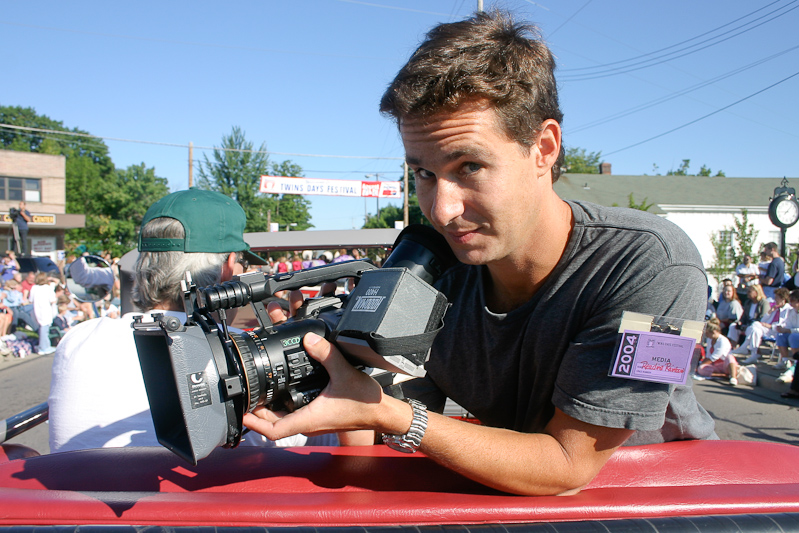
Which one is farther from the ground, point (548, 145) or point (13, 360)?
point (548, 145)

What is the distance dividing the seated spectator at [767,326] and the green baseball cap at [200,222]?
9232mm

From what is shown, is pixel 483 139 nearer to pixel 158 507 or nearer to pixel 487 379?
pixel 487 379

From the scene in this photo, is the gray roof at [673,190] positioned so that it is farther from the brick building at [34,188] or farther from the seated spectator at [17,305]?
the brick building at [34,188]

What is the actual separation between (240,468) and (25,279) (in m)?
15.6

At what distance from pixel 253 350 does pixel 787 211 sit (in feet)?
42.7

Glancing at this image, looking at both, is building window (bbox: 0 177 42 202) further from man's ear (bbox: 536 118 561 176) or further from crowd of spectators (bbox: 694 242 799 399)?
man's ear (bbox: 536 118 561 176)

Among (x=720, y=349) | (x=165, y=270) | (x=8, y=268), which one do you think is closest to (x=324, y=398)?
(x=165, y=270)

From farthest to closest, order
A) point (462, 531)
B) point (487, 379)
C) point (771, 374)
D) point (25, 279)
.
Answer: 1. point (25, 279)
2. point (771, 374)
3. point (487, 379)
4. point (462, 531)

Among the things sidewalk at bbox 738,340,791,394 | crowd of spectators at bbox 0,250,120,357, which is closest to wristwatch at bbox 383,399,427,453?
sidewalk at bbox 738,340,791,394

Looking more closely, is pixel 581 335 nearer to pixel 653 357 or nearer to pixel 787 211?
pixel 653 357

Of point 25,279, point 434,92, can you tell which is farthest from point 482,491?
point 25,279

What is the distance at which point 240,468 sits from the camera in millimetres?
1305

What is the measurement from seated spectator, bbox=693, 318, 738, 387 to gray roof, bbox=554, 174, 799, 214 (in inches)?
840

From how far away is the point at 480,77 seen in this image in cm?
138
